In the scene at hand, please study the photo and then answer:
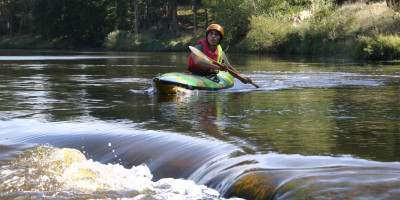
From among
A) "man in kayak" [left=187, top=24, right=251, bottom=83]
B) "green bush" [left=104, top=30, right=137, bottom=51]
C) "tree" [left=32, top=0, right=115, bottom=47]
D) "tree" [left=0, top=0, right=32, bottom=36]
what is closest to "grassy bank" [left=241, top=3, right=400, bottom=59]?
"man in kayak" [left=187, top=24, right=251, bottom=83]

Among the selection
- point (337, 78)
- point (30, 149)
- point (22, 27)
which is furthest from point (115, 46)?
point (30, 149)

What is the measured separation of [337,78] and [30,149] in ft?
36.8

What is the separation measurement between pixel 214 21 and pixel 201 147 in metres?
47.6

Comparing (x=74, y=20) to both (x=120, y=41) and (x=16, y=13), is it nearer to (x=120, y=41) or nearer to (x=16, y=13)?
(x=16, y=13)

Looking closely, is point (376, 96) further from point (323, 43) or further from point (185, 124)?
point (323, 43)

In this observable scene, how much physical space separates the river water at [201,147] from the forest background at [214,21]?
25.2 ft

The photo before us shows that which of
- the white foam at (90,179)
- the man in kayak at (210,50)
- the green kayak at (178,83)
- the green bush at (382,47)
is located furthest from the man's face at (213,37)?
the green bush at (382,47)

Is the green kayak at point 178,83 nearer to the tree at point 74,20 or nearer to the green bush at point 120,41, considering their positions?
the green bush at point 120,41

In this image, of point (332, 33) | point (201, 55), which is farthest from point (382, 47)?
point (201, 55)

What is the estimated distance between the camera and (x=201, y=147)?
21.2 feet

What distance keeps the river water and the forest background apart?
768cm

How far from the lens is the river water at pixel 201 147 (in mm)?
5023

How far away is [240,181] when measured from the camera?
16.5ft

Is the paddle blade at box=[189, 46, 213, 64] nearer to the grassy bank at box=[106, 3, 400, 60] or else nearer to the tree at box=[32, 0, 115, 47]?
the grassy bank at box=[106, 3, 400, 60]
